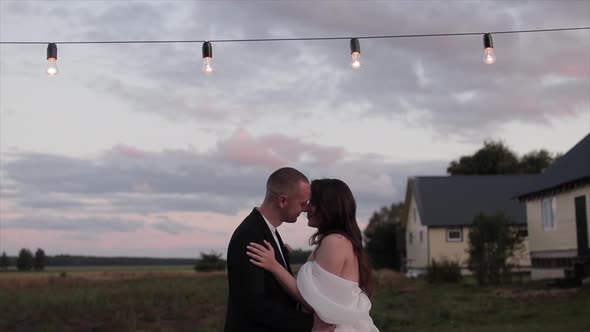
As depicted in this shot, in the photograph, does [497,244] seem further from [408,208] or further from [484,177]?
[408,208]

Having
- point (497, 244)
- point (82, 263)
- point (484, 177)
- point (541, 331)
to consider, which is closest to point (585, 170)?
point (497, 244)

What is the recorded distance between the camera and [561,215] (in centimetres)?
2788

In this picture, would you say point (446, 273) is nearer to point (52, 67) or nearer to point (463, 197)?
point (463, 197)

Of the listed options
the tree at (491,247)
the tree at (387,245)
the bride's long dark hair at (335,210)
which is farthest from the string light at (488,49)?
the tree at (387,245)

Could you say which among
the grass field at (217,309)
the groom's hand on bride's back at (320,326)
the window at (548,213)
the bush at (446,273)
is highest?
the window at (548,213)

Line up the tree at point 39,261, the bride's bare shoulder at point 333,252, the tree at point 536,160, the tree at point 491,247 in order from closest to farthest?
the bride's bare shoulder at point 333,252, the tree at point 491,247, the tree at point 39,261, the tree at point 536,160

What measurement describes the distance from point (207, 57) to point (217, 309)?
41.2ft

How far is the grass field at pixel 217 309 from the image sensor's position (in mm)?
16812

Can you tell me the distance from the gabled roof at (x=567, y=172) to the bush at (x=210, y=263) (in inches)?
815

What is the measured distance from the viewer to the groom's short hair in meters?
4.45

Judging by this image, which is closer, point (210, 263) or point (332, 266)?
point (332, 266)

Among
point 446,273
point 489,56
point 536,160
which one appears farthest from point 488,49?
point 536,160

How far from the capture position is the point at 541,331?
578 inches

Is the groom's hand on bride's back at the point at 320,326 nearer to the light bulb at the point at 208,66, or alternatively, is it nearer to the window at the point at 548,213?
the light bulb at the point at 208,66
